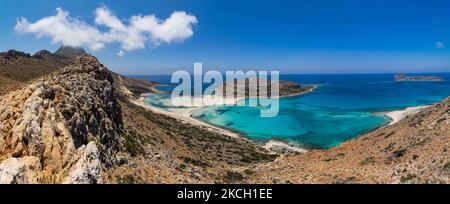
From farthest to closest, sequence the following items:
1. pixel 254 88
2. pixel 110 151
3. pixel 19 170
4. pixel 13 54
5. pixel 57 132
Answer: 1. pixel 254 88
2. pixel 13 54
3. pixel 110 151
4. pixel 57 132
5. pixel 19 170

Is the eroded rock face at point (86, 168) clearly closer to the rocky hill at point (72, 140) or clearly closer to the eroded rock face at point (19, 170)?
the rocky hill at point (72, 140)

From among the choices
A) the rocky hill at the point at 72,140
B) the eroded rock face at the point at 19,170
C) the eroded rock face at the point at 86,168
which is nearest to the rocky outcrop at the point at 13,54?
the rocky hill at the point at 72,140

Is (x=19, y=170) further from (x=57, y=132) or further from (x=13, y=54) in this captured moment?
(x=13, y=54)

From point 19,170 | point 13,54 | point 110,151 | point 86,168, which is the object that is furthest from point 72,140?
point 13,54

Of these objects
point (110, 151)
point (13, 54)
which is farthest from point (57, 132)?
point (13, 54)

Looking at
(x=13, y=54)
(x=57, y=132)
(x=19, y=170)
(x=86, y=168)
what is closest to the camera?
(x=19, y=170)

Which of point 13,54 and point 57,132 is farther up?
point 13,54

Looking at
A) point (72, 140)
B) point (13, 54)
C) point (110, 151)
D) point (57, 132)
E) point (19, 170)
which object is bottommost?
point (110, 151)

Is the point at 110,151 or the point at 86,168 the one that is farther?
the point at 110,151
